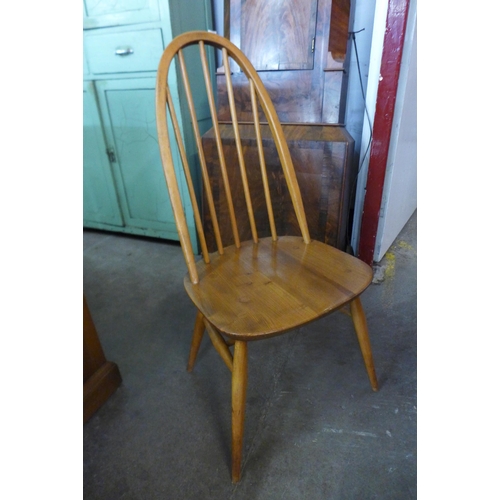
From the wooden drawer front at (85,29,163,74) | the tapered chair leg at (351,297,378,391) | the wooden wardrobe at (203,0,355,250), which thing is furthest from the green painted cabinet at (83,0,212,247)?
the tapered chair leg at (351,297,378,391)

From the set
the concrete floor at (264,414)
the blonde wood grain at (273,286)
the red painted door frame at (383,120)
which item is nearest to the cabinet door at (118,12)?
the red painted door frame at (383,120)

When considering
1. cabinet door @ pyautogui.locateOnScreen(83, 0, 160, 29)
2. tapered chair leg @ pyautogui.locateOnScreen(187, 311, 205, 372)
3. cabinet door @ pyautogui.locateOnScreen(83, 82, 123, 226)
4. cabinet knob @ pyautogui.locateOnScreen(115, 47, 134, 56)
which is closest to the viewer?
tapered chair leg @ pyautogui.locateOnScreen(187, 311, 205, 372)

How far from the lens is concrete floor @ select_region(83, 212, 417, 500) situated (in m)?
0.73

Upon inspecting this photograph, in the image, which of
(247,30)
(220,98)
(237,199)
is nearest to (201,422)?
(237,199)

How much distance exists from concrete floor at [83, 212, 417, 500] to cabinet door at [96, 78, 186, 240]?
574 millimetres

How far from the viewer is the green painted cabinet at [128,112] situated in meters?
1.33

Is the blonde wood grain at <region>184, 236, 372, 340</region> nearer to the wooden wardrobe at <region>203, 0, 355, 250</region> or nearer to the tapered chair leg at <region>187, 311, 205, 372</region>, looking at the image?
the tapered chair leg at <region>187, 311, 205, 372</region>

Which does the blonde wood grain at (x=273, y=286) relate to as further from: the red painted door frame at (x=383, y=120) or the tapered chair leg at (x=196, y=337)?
the red painted door frame at (x=383, y=120)

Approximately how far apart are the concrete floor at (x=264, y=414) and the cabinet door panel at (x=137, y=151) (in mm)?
596

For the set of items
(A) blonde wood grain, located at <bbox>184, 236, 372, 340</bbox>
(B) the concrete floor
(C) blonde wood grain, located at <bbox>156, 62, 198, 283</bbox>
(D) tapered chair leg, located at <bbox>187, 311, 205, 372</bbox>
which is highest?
(C) blonde wood grain, located at <bbox>156, 62, 198, 283</bbox>
